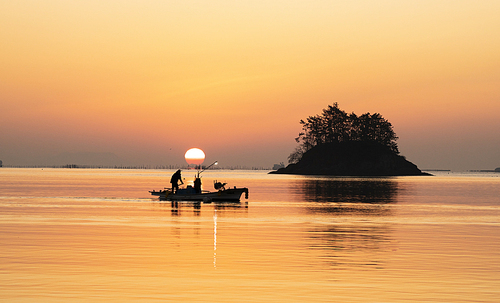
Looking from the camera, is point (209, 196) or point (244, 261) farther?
point (209, 196)

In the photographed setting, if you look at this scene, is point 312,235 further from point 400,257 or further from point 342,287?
point 342,287

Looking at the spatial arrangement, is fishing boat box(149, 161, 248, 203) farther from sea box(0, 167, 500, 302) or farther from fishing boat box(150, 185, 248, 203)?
sea box(0, 167, 500, 302)

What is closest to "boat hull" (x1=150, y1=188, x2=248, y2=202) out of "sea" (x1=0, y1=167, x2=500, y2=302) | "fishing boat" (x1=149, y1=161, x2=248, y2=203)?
"fishing boat" (x1=149, y1=161, x2=248, y2=203)

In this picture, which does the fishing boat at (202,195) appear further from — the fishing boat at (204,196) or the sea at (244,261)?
the sea at (244,261)

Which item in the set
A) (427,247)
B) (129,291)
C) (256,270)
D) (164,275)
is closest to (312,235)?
(427,247)

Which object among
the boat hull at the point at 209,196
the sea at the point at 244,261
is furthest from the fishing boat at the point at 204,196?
the sea at the point at 244,261

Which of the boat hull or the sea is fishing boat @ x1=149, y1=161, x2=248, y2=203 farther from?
the sea

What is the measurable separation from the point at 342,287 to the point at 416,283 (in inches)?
109

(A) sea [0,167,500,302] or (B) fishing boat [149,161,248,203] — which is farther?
(B) fishing boat [149,161,248,203]

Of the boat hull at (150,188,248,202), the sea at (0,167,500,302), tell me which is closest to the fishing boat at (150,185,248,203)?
the boat hull at (150,188,248,202)

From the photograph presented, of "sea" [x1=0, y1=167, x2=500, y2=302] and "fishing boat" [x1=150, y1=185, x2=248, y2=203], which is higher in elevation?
"fishing boat" [x1=150, y1=185, x2=248, y2=203]

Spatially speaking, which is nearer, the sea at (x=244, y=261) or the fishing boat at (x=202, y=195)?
the sea at (x=244, y=261)

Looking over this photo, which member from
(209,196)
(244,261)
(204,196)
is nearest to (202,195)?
(204,196)

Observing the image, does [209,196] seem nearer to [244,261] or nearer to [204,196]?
[204,196]
